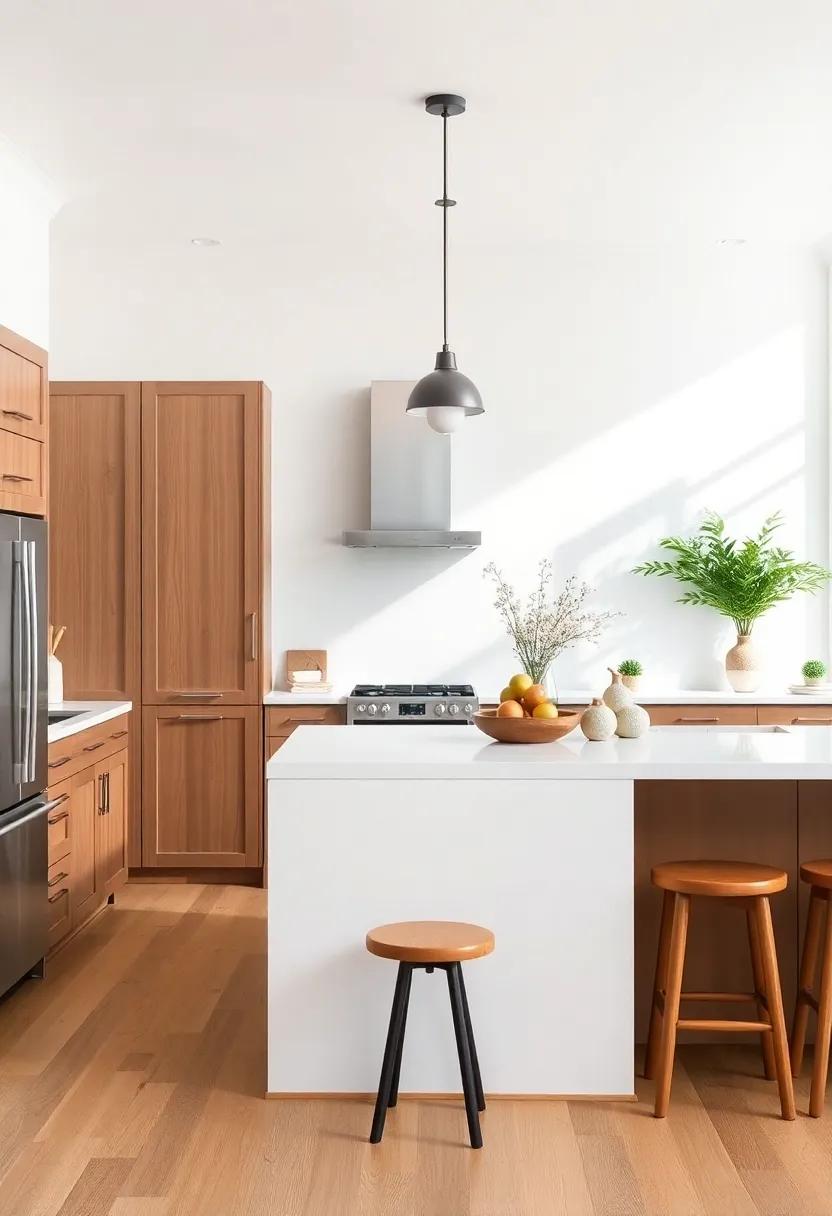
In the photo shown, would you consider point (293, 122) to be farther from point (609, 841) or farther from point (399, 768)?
point (609, 841)

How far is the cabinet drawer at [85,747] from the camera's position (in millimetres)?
4363

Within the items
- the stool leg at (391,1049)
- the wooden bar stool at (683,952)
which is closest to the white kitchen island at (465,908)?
the wooden bar stool at (683,952)

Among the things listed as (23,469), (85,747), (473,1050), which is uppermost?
(23,469)

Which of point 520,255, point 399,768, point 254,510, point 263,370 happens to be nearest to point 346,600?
point 254,510

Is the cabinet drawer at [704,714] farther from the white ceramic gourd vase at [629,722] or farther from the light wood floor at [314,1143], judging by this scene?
the light wood floor at [314,1143]

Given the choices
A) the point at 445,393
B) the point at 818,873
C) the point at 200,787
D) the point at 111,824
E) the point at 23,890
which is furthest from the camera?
the point at 200,787

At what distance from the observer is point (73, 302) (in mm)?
6047

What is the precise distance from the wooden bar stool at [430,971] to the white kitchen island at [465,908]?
6.3 inches

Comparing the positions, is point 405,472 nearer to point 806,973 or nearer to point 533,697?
point 533,697

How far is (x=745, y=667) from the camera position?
19.1ft

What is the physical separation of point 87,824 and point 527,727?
6.97ft

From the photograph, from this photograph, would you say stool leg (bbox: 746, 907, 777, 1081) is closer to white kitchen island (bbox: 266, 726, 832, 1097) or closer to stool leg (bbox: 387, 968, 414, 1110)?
white kitchen island (bbox: 266, 726, 832, 1097)

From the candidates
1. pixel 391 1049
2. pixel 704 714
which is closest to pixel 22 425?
pixel 391 1049

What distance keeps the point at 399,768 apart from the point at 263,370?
3414mm
